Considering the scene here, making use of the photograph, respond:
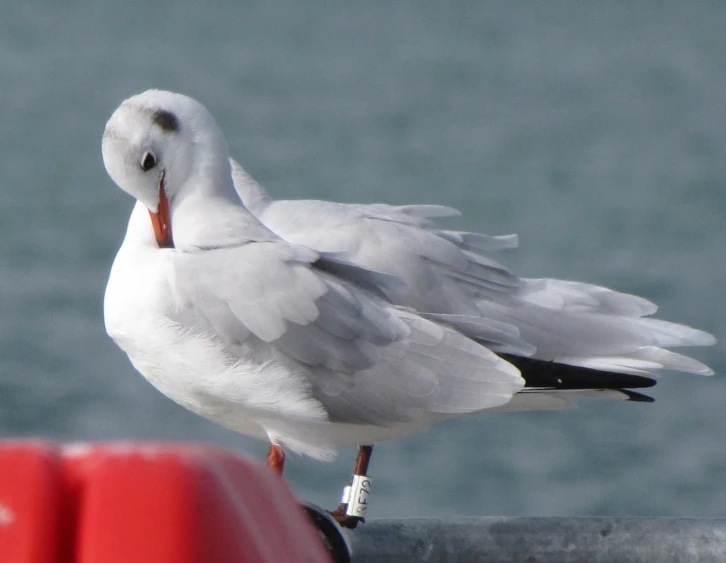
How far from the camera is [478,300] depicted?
3.88 metres

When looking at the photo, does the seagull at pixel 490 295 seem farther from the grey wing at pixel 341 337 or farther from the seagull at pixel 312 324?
the grey wing at pixel 341 337

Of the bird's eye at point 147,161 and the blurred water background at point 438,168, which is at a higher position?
the blurred water background at point 438,168

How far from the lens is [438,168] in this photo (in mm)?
12523

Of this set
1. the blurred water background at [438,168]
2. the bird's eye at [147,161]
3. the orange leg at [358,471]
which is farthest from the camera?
the blurred water background at [438,168]

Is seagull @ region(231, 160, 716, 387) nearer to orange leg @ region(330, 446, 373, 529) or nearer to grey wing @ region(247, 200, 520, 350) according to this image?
grey wing @ region(247, 200, 520, 350)

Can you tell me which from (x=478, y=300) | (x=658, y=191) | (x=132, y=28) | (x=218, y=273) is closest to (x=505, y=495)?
(x=658, y=191)

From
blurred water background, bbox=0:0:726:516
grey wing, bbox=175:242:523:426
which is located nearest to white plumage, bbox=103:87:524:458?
grey wing, bbox=175:242:523:426

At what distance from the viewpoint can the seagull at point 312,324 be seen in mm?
3188

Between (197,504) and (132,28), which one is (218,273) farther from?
(132,28)

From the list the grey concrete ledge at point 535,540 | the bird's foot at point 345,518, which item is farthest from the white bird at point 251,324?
the grey concrete ledge at point 535,540

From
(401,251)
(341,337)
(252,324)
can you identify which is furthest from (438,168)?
(252,324)

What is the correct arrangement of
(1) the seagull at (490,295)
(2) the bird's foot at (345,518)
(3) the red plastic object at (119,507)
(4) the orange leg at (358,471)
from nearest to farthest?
(3) the red plastic object at (119,507)
(2) the bird's foot at (345,518)
(4) the orange leg at (358,471)
(1) the seagull at (490,295)

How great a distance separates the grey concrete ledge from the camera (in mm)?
2428

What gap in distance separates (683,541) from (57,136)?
11275 millimetres
